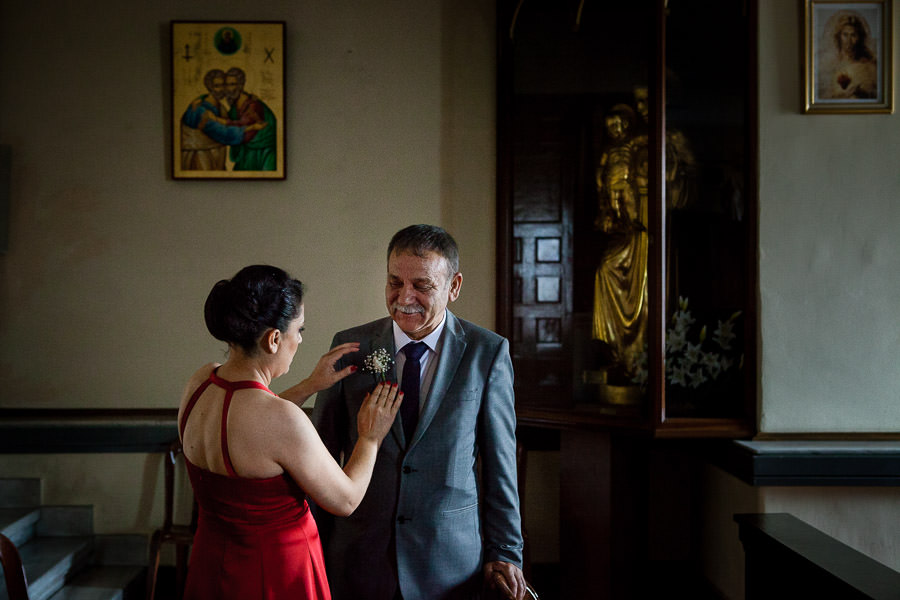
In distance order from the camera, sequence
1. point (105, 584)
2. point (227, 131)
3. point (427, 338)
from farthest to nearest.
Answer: point (227, 131)
point (105, 584)
point (427, 338)

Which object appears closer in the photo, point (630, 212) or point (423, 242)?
point (423, 242)

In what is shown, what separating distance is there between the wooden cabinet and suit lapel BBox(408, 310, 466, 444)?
155 centimetres

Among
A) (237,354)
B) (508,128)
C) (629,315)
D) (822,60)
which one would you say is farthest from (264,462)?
(822,60)

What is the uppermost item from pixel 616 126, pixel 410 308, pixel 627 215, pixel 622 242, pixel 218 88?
pixel 218 88

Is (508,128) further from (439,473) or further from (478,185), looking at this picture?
(439,473)

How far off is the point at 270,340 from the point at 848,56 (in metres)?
2.95

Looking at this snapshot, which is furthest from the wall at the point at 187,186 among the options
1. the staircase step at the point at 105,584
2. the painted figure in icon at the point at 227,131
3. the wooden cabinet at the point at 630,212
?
the staircase step at the point at 105,584

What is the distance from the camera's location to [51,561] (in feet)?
11.1

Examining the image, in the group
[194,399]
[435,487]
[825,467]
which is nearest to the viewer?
[194,399]

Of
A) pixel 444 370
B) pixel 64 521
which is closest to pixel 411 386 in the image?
pixel 444 370

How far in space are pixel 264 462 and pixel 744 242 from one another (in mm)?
2520

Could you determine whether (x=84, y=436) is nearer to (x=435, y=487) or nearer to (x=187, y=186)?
(x=187, y=186)

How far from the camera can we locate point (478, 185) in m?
3.93

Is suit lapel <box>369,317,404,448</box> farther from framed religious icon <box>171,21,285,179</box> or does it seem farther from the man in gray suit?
framed religious icon <box>171,21,285,179</box>
